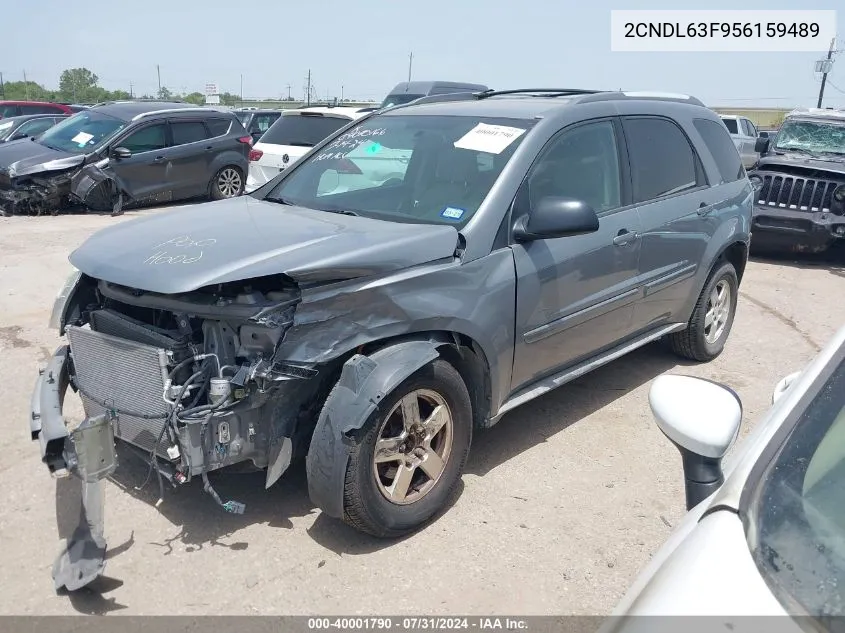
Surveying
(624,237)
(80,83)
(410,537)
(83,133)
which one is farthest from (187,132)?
(80,83)

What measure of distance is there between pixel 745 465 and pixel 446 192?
7.75ft

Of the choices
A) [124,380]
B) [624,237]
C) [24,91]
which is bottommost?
[124,380]

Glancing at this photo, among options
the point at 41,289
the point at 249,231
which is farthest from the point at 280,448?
the point at 41,289

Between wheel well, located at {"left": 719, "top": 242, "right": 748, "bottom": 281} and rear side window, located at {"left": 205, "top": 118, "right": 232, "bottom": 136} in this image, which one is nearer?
wheel well, located at {"left": 719, "top": 242, "right": 748, "bottom": 281}

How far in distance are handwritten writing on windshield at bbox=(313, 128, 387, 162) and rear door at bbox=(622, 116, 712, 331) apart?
155cm

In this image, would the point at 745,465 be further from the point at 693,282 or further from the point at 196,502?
the point at 693,282

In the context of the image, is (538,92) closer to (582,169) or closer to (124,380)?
(582,169)

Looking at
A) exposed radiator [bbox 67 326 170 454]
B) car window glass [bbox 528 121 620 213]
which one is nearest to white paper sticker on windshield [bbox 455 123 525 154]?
car window glass [bbox 528 121 620 213]

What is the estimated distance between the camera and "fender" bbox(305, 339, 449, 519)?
292 cm

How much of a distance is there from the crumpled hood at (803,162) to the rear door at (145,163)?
9.02 metres

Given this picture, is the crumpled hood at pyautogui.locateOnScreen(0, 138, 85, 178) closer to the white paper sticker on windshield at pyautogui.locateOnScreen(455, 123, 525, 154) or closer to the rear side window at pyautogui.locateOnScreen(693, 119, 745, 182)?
the white paper sticker on windshield at pyautogui.locateOnScreen(455, 123, 525, 154)

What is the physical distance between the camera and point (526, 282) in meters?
3.58

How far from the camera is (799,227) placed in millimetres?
8977

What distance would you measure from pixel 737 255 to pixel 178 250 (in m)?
4.31
